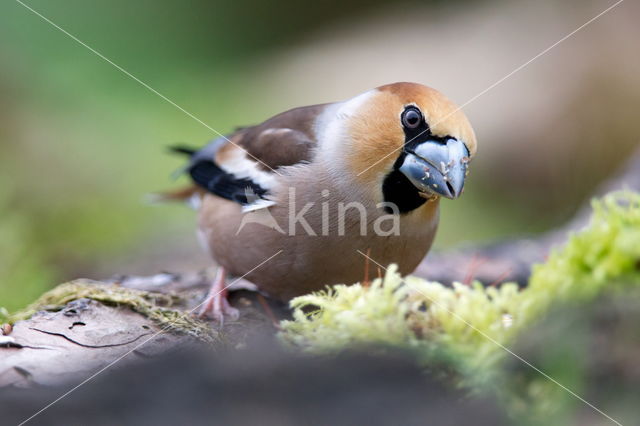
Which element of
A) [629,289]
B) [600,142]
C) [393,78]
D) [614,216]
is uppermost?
[393,78]

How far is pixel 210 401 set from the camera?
64.7 inches

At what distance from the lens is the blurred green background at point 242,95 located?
807 centimetres

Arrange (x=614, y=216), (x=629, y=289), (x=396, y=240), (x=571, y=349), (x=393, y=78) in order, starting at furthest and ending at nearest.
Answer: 1. (x=393, y=78)
2. (x=396, y=240)
3. (x=614, y=216)
4. (x=629, y=289)
5. (x=571, y=349)

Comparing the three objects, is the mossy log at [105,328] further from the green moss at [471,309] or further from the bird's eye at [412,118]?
the bird's eye at [412,118]

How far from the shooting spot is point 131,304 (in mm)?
2896

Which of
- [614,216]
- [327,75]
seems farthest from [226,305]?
[327,75]

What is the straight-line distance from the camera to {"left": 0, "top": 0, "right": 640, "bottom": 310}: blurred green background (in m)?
8.07

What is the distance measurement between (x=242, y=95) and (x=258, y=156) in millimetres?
10039

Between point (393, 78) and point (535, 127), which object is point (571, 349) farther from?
point (393, 78)

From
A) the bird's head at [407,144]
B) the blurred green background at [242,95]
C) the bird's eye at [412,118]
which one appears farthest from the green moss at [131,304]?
the blurred green background at [242,95]

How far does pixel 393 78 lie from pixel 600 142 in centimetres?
400

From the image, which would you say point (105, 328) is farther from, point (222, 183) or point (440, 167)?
point (440, 167)

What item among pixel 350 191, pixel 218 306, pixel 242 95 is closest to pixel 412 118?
pixel 350 191

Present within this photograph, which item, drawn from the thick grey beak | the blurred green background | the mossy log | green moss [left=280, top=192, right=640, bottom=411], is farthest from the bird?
the blurred green background
